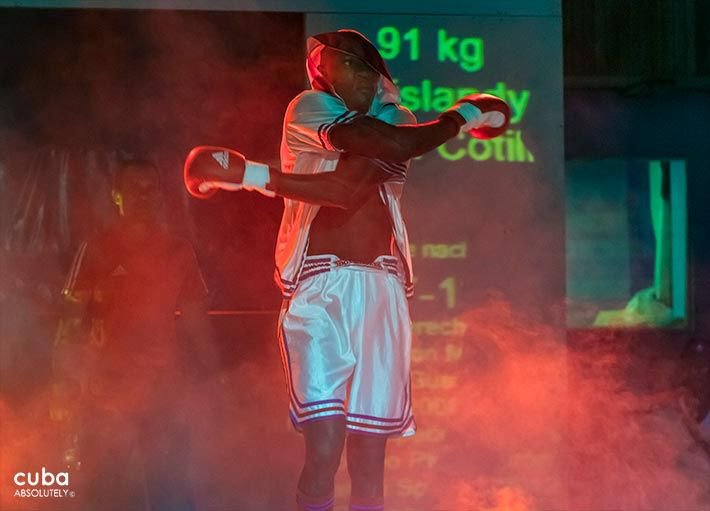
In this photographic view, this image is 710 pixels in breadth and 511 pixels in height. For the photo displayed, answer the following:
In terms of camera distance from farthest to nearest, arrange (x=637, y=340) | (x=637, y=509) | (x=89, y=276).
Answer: (x=637, y=340), (x=637, y=509), (x=89, y=276)

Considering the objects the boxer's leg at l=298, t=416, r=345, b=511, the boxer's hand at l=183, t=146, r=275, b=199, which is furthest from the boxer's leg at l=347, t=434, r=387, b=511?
the boxer's hand at l=183, t=146, r=275, b=199

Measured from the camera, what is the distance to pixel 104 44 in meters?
4.54

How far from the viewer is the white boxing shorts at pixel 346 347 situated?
3.12 meters

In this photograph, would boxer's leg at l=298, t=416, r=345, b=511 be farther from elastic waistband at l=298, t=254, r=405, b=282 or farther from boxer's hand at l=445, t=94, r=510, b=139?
boxer's hand at l=445, t=94, r=510, b=139

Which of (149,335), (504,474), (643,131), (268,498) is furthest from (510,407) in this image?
(643,131)

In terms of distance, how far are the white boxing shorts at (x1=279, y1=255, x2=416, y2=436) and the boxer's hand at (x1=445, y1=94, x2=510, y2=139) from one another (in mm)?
626

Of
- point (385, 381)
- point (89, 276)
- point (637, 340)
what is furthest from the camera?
point (637, 340)

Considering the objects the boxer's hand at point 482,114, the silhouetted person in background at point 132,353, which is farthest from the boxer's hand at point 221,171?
the silhouetted person in background at point 132,353

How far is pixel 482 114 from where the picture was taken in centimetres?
339

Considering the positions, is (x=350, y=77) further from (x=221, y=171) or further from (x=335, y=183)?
(x=221, y=171)

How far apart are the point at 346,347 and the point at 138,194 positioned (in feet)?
5.97

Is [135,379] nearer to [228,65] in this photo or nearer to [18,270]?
[18,270]

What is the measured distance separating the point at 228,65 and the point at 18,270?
1.52 metres

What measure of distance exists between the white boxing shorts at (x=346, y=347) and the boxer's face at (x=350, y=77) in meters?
0.62
